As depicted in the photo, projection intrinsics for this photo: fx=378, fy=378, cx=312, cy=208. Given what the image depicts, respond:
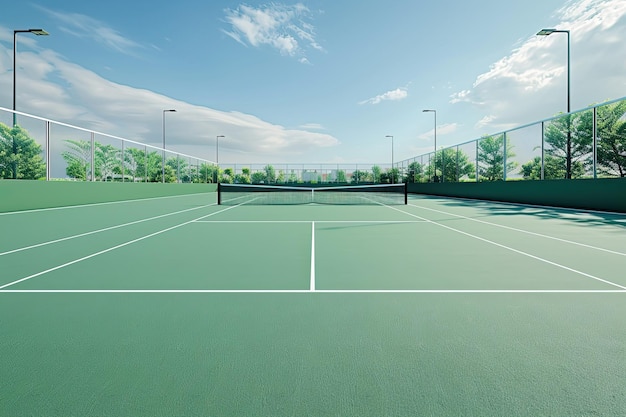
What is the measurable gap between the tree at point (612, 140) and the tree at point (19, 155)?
2373 cm

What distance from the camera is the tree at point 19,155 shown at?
47.7ft

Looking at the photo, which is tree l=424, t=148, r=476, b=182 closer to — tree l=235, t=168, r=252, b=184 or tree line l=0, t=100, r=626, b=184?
tree line l=0, t=100, r=626, b=184

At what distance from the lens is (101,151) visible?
67.2 ft

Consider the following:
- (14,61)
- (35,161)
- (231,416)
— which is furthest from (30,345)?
(14,61)

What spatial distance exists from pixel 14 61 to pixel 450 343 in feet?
77.5

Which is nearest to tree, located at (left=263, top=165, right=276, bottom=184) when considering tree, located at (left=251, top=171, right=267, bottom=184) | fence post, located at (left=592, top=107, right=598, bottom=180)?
tree, located at (left=251, top=171, right=267, bottom=184)

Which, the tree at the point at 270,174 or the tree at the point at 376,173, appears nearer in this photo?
the tree at the point at 270,174

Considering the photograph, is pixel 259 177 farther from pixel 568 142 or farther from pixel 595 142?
pixel 595 142

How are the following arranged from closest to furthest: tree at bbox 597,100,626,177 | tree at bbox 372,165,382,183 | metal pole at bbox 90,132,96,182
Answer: tree at bbox 597,100,626,177 → metal pole at bbox 90,132,96,182 → tree at bbox 372,165,382,183

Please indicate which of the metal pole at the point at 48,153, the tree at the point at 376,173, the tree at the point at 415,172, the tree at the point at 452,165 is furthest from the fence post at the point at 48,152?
the tree at the point at 376,173

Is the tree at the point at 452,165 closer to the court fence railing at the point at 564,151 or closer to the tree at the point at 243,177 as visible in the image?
the court fence railing at the point at 564,151

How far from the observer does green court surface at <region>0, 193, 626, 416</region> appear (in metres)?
2.10

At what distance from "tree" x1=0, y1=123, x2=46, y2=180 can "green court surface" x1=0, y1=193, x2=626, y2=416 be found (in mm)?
10596

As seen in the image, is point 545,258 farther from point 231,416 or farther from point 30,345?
point 30,345
